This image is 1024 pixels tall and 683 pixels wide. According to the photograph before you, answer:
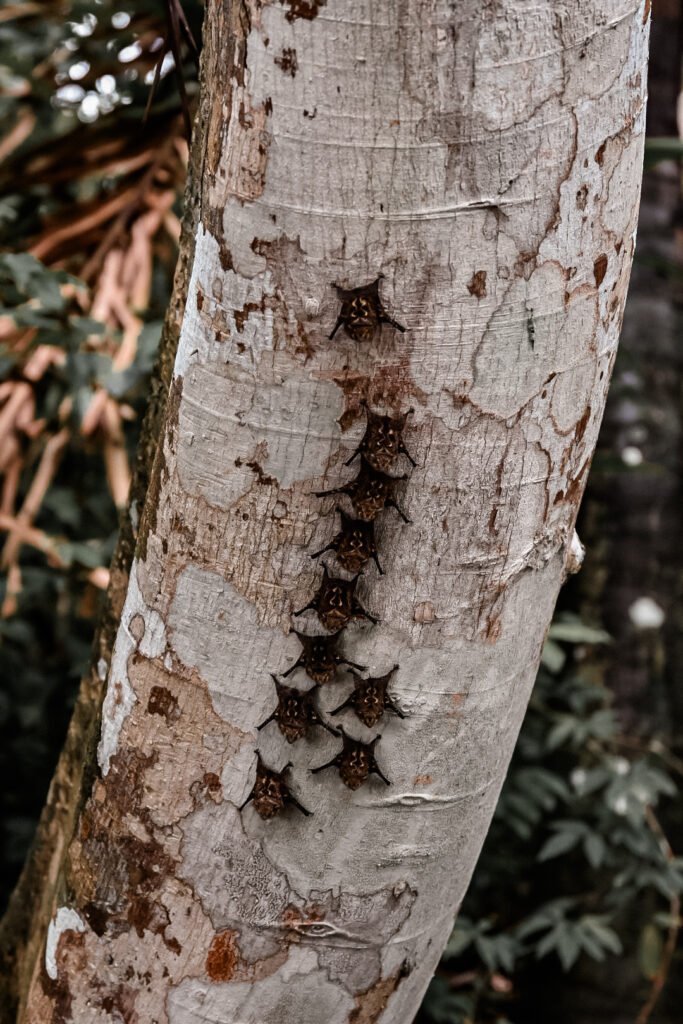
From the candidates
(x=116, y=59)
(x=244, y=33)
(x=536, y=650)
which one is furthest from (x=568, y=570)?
(x=116, y=59)

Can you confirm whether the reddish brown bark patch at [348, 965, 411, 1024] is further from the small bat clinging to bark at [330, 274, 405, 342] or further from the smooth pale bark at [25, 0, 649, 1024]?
the small bat clinging to bark at [330, 274, 405, 342]

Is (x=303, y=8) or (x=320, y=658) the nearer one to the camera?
(x=303, y=8)

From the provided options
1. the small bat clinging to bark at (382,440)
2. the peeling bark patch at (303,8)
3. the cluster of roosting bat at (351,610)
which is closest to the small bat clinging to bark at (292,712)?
the cluster of roosting bat at (351,610)

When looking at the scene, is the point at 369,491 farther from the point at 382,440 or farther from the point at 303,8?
the point at 303,8

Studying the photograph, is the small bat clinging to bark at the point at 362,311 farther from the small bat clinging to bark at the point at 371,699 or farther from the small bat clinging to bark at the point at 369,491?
the small bat clinging to bark at the point at 371,699

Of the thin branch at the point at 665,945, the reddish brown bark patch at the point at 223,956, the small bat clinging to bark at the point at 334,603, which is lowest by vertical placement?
the thin branch at the point at 665,945

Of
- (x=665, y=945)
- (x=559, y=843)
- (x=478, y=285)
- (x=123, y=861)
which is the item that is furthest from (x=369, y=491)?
(x=665, y=945)

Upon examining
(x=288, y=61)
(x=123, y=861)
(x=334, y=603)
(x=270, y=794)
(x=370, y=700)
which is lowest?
(x=123, y=861)
